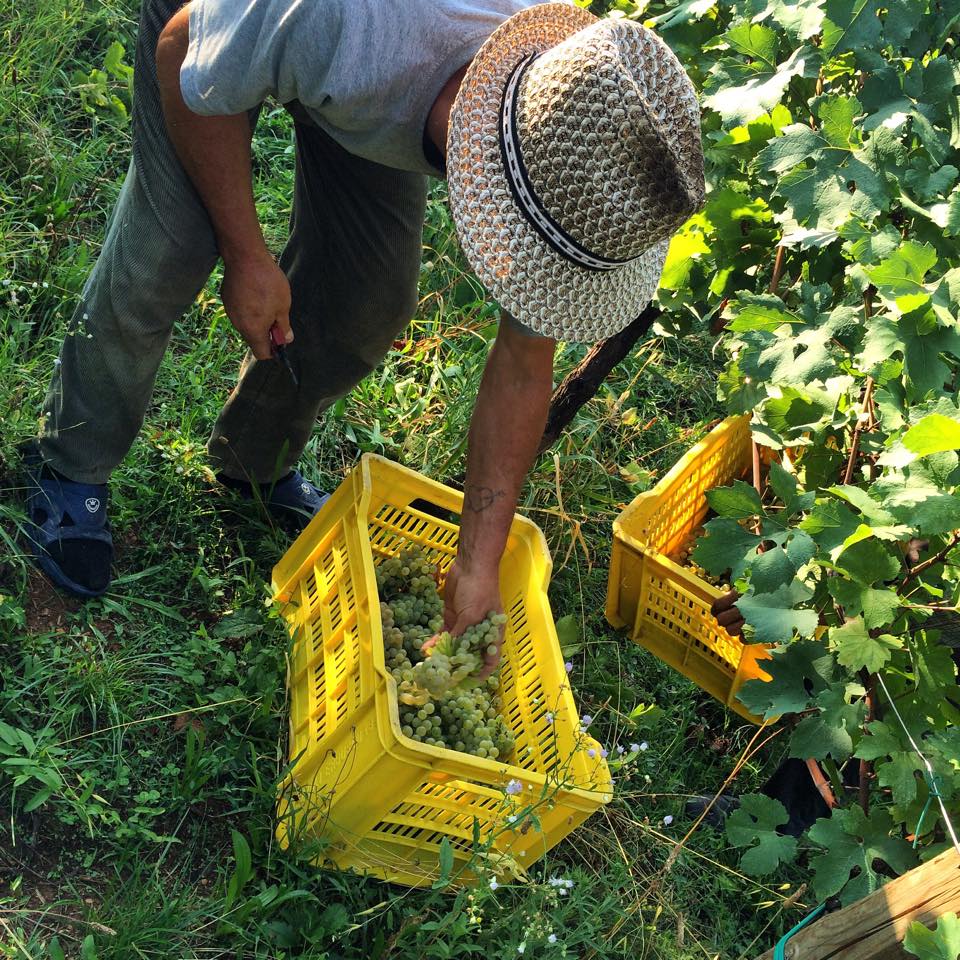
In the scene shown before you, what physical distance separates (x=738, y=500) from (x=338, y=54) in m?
1.27

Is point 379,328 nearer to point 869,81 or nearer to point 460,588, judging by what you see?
point 460,588

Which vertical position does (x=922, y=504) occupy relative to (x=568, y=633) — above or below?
above

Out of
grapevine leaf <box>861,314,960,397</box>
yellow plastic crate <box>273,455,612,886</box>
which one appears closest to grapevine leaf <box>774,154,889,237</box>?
grapevine leaf <box>861,314,960,397</box>

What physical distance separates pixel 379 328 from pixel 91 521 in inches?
33.8

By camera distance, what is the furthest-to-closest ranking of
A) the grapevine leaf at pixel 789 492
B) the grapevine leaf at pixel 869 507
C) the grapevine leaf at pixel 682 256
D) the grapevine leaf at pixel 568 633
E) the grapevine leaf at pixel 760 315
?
the grapevine leaf at pixel 568 633
the grapevine leaf at pixel 682 256
the grapevine leaf at pixel 760 315
the grapevine leaf at pixel 789 492
the grapevine leaf at pixel 869 507

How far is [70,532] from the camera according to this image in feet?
8.97

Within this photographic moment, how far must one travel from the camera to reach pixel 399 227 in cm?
276

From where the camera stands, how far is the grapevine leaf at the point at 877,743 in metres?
2.20

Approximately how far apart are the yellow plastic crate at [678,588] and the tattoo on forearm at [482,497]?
68 centimetres

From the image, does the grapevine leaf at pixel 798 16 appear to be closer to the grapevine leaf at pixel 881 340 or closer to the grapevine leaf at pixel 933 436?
the grapevine leaf at pixel 881 340

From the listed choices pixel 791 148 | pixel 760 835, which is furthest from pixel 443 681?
pixel 791 148

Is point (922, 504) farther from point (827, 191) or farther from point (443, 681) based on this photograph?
point (443, 681)

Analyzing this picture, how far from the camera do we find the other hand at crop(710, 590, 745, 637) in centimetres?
272

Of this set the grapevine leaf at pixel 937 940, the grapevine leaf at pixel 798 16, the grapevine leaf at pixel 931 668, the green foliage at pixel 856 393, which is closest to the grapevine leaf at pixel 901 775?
the green foliage at pixel 856 393
